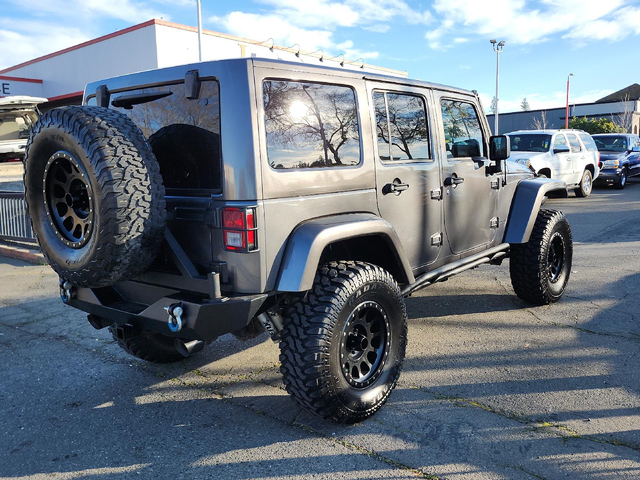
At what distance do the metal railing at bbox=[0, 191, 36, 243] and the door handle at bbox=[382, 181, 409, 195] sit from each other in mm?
6894

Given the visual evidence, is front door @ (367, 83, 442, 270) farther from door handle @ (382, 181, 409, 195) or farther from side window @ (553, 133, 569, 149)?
side window @ (553, 133, 569, 149)

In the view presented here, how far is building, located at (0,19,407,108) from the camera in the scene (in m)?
23.1

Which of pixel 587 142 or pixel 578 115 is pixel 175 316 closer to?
pixel 587 142

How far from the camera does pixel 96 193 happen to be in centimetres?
258

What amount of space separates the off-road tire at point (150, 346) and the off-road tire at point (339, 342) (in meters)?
1.32

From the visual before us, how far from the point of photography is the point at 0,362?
4305 mm

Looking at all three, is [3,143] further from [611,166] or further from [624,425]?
[611,166]

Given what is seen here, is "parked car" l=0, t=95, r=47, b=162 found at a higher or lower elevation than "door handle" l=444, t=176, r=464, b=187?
higher

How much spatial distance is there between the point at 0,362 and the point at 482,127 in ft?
15.0

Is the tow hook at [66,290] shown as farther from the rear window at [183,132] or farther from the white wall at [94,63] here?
the white wall at [94,63]

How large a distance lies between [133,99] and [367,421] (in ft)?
8.05

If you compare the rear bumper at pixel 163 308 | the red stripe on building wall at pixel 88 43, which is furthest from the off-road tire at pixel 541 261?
the red stripe on building wall at pixel 88 43

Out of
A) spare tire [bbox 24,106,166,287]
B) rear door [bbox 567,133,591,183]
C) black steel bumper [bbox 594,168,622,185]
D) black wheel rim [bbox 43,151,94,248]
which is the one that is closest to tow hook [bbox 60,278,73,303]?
spare tire [bbox 24,106,166,287]

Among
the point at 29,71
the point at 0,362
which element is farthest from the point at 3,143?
the point at 29,71
